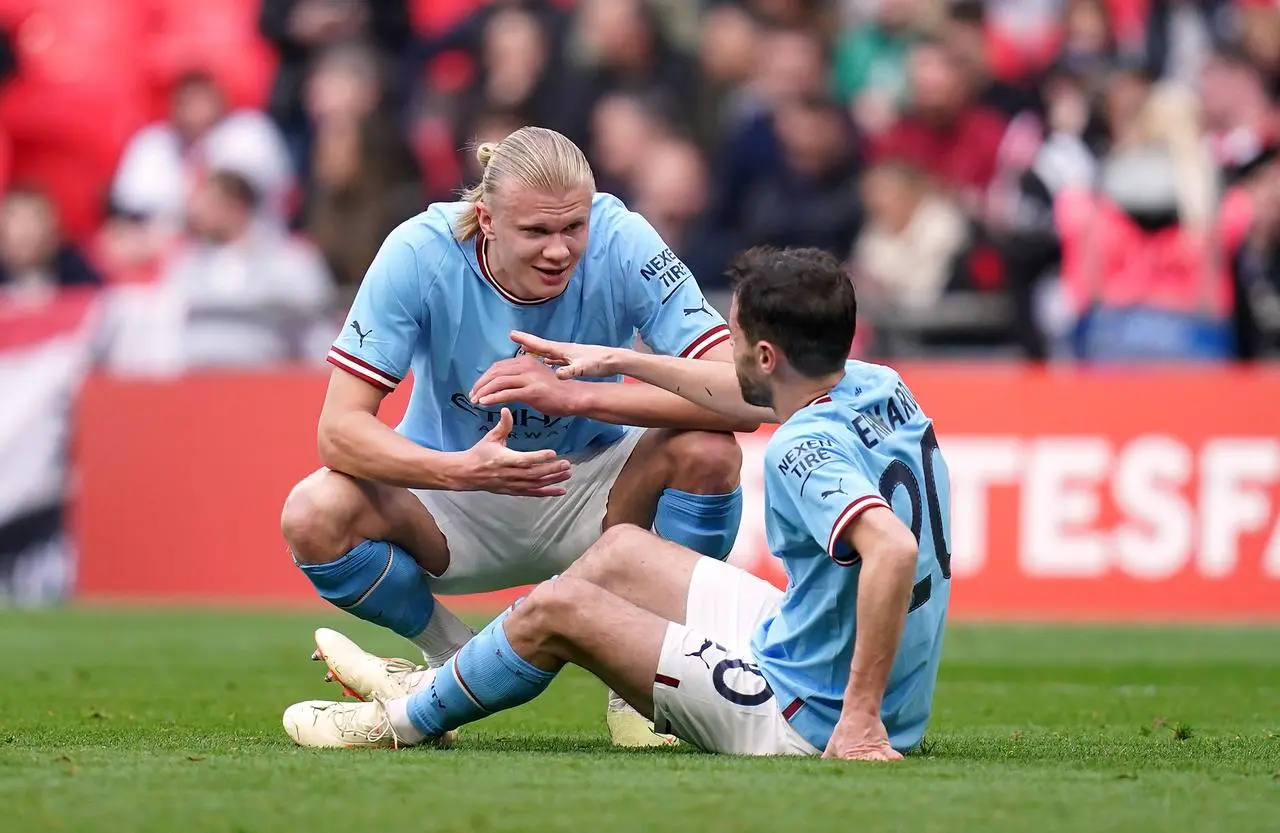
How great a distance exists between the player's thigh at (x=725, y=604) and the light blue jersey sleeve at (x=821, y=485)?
54cm

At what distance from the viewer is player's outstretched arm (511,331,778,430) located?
5969mm

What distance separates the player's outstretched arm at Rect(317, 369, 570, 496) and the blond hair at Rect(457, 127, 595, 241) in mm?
701

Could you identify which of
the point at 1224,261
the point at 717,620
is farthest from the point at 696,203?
the point at 717,620

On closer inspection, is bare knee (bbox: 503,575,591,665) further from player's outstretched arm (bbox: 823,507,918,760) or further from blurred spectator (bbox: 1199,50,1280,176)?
blurred spectator (bbox: 1199,50,1280,176)

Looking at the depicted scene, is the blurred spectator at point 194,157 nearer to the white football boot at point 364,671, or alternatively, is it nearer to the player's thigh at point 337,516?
the player's thigh at point 337,516

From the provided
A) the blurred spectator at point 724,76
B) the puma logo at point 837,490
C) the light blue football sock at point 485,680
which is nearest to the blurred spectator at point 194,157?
the blurred spectator at point 724,76

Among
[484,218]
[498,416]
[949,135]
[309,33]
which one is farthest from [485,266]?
[309,33]

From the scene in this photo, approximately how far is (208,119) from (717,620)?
10.1m

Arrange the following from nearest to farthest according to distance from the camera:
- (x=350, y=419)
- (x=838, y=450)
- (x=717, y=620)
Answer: (x=838, y=450), (x=717, y=620), (x=350, y=419)

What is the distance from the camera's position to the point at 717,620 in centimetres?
552

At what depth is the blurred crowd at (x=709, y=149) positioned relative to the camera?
1252 centimetres

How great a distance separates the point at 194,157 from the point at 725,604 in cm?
1011

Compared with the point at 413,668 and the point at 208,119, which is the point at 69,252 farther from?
the point at 413,668

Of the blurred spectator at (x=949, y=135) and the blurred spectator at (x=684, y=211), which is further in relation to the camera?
the blurred spectator at (x=949, y=135)
